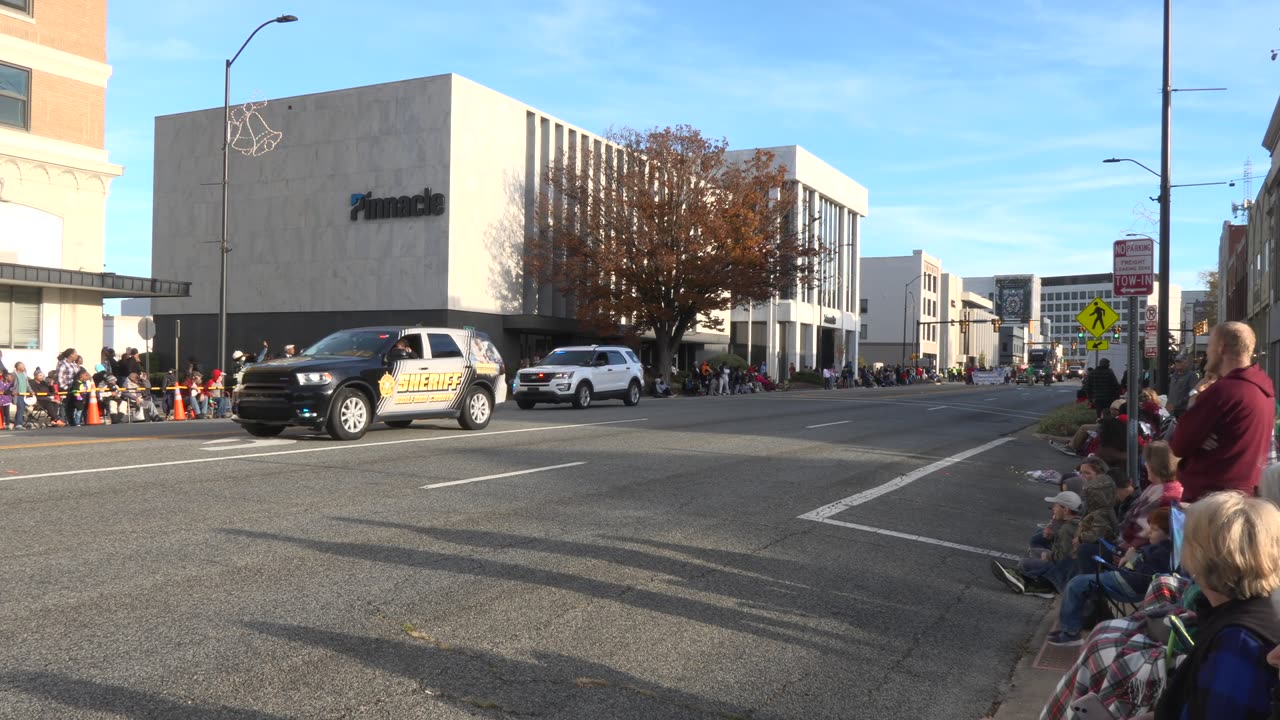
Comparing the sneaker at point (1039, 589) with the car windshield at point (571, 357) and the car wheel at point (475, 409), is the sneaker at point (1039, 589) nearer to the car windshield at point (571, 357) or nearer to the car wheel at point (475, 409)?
the car wheel at point (475, 409)

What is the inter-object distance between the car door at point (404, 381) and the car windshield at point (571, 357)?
11.3 meters

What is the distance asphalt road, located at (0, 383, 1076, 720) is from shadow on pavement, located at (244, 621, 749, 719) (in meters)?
0.02

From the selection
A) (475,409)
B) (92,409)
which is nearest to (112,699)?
(475,409)

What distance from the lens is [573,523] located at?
924 centimetres

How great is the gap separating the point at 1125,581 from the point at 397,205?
39425mm

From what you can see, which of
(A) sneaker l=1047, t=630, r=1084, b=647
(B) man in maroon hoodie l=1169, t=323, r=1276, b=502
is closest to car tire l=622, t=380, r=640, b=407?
(A) sneaker l=1047, t=630, r=1084, b=647

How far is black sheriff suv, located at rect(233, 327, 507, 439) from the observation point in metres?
15.5

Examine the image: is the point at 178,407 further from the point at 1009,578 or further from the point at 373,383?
the point at 1009,578

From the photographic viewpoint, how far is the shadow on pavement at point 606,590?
6172 mm

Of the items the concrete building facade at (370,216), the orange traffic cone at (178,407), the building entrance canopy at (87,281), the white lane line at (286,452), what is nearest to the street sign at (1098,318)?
the white lane line at (286,452)

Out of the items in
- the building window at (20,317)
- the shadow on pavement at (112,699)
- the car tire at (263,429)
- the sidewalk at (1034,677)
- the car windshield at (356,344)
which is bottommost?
the sidewalk at (1034,677)

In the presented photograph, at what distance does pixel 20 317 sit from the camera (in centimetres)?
2705

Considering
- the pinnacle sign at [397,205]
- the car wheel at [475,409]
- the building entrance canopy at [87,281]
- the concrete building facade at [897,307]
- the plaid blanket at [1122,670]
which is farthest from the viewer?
the concrete building facade at [897,307]

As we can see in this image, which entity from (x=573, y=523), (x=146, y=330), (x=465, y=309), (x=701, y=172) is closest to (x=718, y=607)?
(x=573, y=523)
